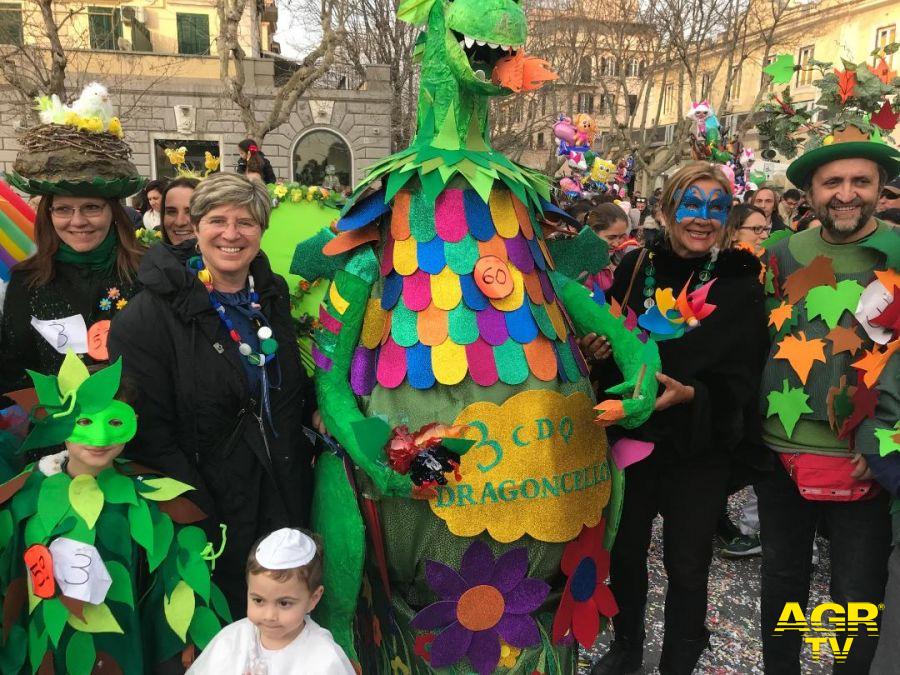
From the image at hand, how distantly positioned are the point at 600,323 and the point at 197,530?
1221 millimetres

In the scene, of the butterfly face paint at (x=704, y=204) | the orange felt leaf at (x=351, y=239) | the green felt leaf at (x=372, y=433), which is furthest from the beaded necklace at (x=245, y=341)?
the butterfly face paint at (x=704, y=204)

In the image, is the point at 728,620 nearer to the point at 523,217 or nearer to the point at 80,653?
the point at 523,217

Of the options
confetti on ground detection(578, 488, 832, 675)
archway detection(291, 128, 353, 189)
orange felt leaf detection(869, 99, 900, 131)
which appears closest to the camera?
orange felt leaf detection(869, 99, 900, 131)

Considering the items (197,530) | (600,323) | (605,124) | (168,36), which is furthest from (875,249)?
(605,124)

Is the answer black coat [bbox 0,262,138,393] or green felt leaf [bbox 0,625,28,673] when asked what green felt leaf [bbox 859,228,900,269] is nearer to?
black coat [bbox 0,262,138,393]

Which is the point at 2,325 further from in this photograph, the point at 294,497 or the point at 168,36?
the point at 168,36

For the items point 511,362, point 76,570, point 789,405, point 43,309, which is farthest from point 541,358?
point 43,309

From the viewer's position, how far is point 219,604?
1835mm

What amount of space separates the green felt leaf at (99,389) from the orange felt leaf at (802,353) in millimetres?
1884

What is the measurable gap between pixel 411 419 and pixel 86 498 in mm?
788

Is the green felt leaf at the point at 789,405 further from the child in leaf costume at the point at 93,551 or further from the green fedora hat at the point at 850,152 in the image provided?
the child in leaf costume at the point at 93,551

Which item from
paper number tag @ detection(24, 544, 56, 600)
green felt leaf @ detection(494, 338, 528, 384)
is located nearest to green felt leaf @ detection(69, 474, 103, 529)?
paper number tag @ detection(24, 544, 56, 600)

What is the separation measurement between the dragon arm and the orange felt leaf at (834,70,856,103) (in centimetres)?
112

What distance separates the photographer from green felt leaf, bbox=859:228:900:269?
2.12 meters
